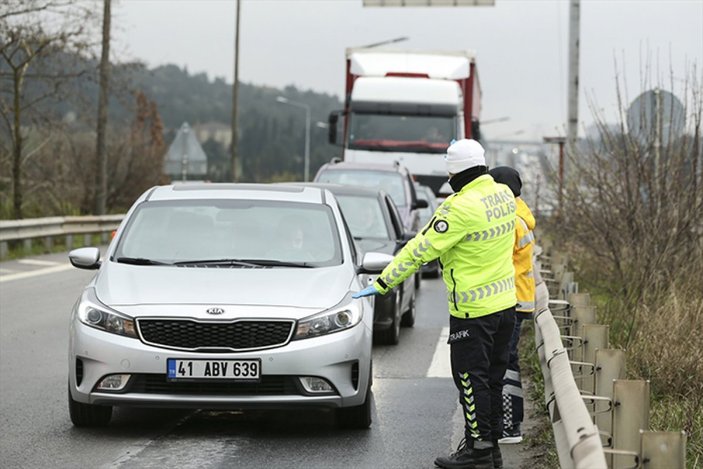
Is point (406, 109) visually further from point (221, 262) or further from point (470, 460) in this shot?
point (470, 460)

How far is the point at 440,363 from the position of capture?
1238 centimetres

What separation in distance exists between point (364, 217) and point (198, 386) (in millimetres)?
6928

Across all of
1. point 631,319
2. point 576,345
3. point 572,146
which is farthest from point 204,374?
point 572,146

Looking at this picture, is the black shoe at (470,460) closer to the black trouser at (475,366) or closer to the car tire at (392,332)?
the black trouser at (475,366)

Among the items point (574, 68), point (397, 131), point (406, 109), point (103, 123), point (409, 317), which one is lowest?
point (409, 317)

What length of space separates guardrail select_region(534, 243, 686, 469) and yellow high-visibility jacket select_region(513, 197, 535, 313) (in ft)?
0.61

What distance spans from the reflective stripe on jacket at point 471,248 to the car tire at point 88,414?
6.82 ft

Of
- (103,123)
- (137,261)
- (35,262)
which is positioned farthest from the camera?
(103,123)

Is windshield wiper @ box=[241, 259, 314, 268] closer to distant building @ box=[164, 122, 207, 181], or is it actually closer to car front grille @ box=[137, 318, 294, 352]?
car front grille @ box=[137, 318, 294, 352]

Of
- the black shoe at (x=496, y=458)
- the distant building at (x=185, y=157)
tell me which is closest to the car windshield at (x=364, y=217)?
the black shoe at (x=496, y=458)

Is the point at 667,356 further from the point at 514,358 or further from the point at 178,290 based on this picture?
the point at 178,290

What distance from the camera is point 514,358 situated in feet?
28.3

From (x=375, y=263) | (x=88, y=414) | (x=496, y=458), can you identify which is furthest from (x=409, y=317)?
(x=496, y=458)

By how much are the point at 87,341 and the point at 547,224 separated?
15.0m
